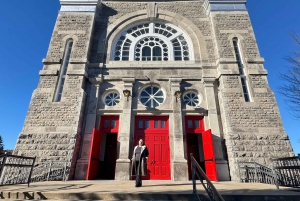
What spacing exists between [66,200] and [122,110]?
584cm

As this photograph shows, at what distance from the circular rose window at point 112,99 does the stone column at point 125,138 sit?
499mm

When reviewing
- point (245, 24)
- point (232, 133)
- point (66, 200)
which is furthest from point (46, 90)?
point (245, 24)

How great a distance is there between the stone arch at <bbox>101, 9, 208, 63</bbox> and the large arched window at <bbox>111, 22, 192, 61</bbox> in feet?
1.02

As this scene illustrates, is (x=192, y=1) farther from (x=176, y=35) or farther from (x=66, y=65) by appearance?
(x=66, y=65)

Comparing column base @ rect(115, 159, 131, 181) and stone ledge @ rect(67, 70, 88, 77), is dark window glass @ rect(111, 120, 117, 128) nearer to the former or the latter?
column base @ rect(115, 159, 131, 181)

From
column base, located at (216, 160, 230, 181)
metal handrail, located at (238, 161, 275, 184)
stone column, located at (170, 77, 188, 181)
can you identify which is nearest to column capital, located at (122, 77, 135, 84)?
stone column, located at (170, 77, 188, 181)

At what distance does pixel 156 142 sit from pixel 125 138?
1.62 metres

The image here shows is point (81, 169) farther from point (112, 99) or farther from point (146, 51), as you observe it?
point (146, 51)

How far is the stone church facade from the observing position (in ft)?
27.2

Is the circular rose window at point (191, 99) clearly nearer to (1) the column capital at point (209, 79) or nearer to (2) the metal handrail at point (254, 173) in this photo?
(1) the column capital at point (209, 79)

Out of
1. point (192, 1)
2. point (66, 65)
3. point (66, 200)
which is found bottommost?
point (66, 200)

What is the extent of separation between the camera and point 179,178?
7.95m

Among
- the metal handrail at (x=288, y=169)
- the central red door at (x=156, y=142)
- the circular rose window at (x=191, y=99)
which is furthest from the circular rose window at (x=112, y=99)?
the metal handrail at (x=288, y=169)

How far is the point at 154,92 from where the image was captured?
33.4 feet
